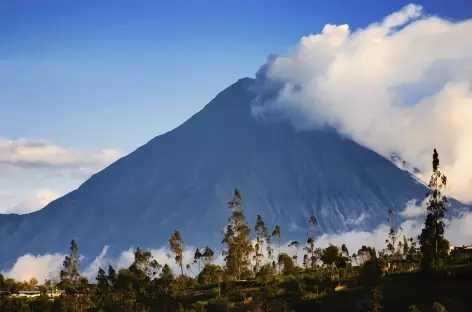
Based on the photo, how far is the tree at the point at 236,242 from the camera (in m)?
145

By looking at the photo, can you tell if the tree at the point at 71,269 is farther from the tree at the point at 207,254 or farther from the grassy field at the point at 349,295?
the grassy field at the point at 349,295

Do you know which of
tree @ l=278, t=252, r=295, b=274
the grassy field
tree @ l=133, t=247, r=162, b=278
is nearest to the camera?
the grassy field

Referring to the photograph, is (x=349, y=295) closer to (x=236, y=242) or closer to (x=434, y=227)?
(x=434, y=227)

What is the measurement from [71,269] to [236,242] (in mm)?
39521

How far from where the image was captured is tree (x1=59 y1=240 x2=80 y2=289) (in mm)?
146125

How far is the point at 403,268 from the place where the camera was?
383 ft

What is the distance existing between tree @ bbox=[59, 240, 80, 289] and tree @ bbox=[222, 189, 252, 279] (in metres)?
31.1

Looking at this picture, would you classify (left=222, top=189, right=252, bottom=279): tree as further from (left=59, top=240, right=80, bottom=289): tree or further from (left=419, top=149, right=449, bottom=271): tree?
(left=419, top=149, right=449, bottom=271): tree

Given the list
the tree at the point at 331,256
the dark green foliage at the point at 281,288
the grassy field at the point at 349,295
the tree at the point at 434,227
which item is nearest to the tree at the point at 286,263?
the dark green foliage at the point at 281,288

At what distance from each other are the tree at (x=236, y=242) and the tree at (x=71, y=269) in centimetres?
3108

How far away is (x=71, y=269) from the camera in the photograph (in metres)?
160

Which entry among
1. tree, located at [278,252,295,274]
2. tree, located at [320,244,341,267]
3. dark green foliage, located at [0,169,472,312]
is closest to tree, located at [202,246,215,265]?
dark green foliage, located at [0,169,472,312]

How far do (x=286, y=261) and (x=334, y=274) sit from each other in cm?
3987

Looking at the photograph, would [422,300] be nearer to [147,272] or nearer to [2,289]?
[147,272]
